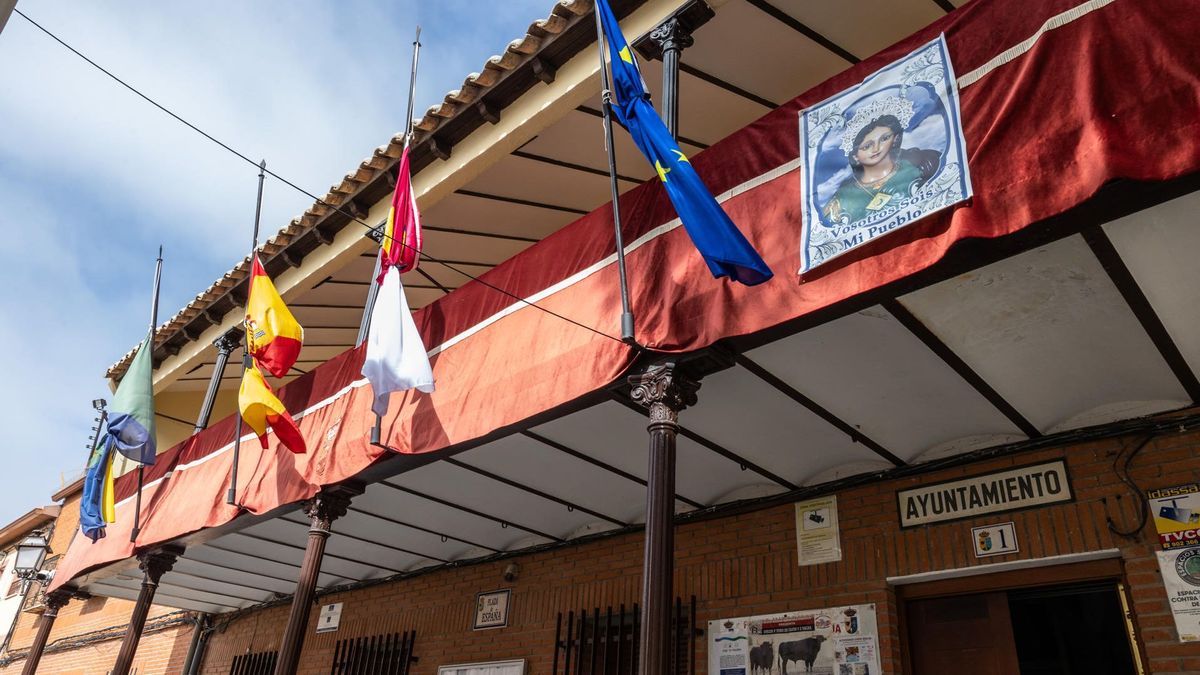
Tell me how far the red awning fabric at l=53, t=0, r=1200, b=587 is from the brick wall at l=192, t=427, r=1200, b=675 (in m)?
2.33

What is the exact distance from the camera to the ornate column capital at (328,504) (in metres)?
6.21

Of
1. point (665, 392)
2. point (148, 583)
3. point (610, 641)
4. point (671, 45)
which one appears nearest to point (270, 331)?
point (148, 583)

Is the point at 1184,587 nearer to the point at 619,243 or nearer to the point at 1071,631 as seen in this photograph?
the point at 1071,631

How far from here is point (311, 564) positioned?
6.14m

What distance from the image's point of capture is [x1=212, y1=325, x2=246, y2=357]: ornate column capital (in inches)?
372

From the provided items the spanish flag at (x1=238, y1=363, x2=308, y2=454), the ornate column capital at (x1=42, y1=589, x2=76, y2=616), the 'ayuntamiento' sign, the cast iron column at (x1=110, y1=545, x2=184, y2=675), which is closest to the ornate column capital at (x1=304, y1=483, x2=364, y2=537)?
the spanish flag at (x1=238, y1=363, x2=308, y2=454)

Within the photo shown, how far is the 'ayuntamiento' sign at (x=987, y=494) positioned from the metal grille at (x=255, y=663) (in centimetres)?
807

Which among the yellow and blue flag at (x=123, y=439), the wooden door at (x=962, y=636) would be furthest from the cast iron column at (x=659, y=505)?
the yellow and blue flag at (x=123, y=439)

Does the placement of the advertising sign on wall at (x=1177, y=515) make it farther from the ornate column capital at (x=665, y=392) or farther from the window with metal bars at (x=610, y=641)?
the window with metal bars at (x=610, y=641)

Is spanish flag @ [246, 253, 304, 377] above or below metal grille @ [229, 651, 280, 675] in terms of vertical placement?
above

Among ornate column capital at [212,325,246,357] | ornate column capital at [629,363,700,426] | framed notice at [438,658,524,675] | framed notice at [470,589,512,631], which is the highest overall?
ornate column capital at [212,325,246,357]

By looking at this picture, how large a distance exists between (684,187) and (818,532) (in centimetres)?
302

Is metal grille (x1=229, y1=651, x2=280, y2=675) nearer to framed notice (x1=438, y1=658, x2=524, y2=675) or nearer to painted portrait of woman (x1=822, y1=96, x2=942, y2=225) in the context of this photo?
framed notice (x1=438, y1=658, x2=524, y2=675)

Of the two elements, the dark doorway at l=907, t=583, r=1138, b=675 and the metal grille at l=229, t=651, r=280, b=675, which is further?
the metal grille at l=229, t=651, r=280, b=675
